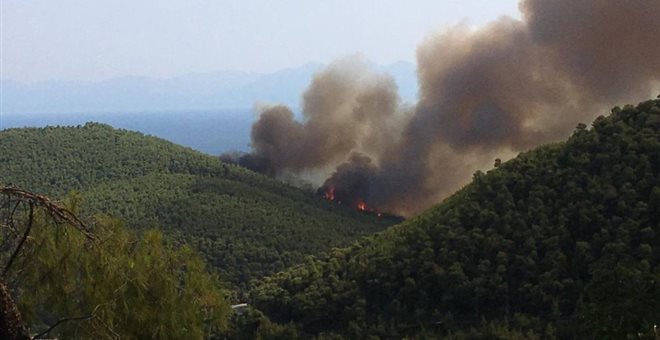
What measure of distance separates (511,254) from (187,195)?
3427cm

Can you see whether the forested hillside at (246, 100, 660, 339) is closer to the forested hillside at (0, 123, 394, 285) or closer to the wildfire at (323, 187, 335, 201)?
the forested hillside at (0, 123, 394, 285)

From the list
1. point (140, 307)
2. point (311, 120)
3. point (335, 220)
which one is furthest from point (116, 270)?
point (311, 120)

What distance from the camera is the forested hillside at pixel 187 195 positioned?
1864 inches

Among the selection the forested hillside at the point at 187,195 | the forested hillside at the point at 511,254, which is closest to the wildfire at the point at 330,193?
the forested hillside at the point at 187,195

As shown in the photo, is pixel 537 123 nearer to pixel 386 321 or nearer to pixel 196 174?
pixel 196 174

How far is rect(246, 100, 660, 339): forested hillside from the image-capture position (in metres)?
24.9

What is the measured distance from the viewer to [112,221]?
7.92 metres

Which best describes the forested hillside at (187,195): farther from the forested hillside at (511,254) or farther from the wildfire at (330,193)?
the forested hillside at (511,254)

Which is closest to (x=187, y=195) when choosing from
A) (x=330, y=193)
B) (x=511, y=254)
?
(x=330, y=193)

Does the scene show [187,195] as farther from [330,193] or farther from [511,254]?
[511,254]

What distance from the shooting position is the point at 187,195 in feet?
186

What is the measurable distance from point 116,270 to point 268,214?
4671 centimetres

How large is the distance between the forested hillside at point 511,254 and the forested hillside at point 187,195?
16.1 m

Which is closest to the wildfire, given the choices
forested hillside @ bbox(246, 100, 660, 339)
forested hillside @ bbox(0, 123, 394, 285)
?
forested hillside @ bbox(0, 123, 394, 285)
